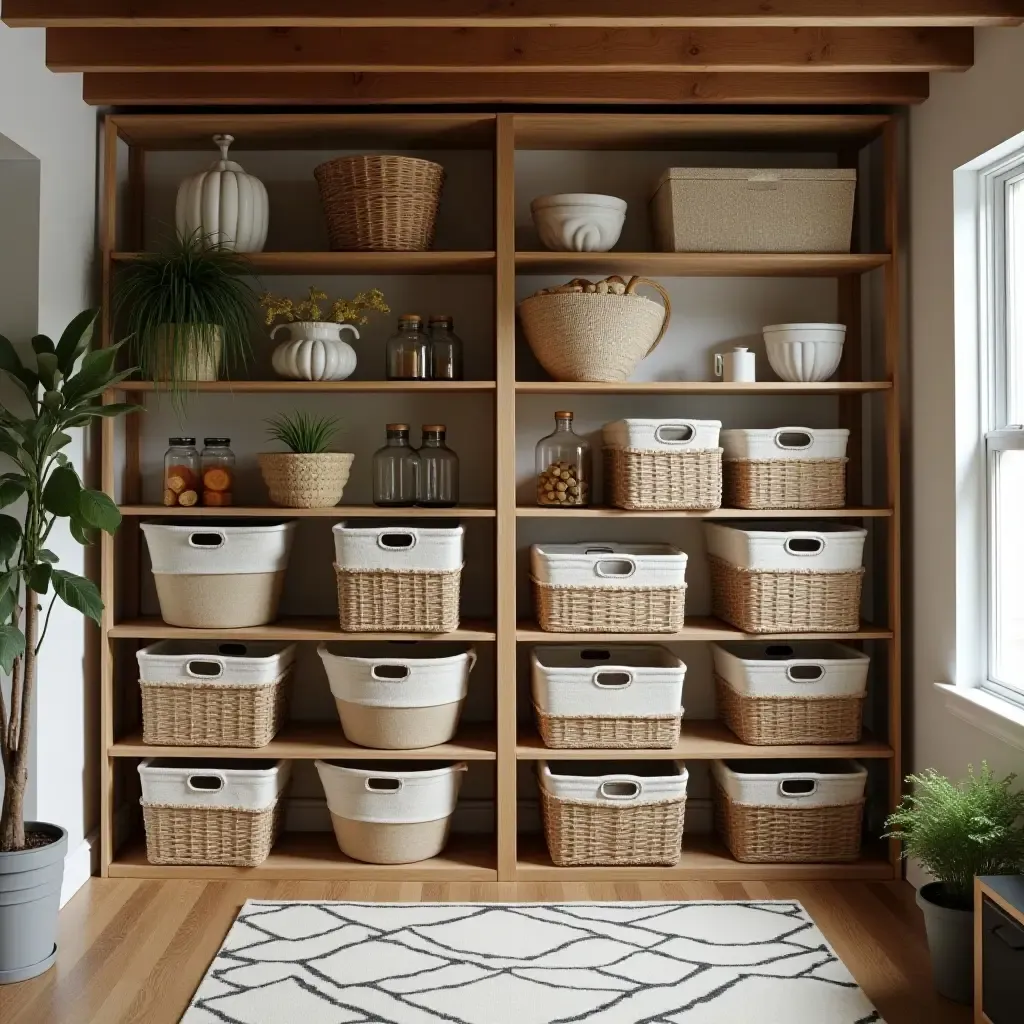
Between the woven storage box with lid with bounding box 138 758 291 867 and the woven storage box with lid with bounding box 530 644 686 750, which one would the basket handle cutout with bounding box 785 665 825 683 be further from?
the woven storage box with lid with bounding box 138 758 291 867

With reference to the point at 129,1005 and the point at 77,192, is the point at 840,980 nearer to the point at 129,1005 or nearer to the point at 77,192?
the point at 129,1005

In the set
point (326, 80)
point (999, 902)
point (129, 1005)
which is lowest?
point (129, 1005)

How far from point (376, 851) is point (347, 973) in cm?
63

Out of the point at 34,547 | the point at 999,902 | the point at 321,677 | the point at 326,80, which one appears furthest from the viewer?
the point at 321,677

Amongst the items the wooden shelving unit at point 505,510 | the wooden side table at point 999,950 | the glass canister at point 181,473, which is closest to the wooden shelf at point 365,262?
the wooden shelving unit at point 505,510

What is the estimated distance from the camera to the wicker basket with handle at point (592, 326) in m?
3.15

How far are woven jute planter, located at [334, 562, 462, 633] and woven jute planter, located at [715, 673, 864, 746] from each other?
3.15ft

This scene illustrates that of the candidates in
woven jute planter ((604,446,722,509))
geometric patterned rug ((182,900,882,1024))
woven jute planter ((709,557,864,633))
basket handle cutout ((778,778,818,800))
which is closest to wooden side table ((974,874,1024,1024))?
geometric patterned rug ((182,900,882,1024))

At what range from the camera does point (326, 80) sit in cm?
314

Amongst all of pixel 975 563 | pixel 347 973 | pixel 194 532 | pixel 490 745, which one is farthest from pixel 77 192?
pixel 975 563

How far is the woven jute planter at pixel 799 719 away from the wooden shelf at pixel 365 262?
62.1 inches

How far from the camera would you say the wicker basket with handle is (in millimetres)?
3150

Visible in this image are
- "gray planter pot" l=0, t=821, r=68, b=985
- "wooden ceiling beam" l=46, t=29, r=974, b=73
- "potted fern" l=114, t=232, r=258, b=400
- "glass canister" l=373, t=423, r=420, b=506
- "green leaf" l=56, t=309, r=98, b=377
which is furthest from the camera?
"glass canister" l=373, t=423, r=420, b=506

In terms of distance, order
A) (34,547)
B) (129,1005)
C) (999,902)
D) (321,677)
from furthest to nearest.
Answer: (321,677) → (34,547) → (129,1005) → (999,902)
